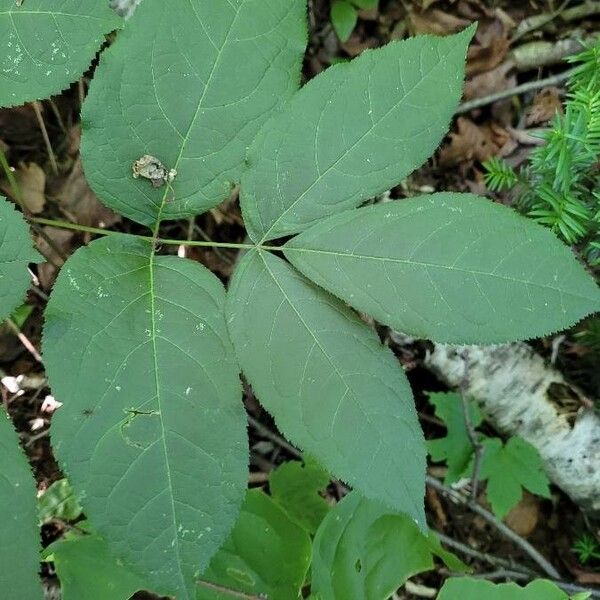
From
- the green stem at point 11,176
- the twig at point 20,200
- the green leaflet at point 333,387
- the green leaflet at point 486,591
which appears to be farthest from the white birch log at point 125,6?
the green leaflet at point 486,591

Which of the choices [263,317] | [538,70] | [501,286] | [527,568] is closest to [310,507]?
[527,568]

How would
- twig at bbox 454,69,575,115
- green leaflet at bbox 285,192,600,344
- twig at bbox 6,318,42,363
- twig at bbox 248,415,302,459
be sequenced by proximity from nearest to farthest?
green leaflet at bbox 285,192,600,344 → twig at bbox 6,318,42,363 → twig at bbox 248,415,302,459 → twig at bbox 454,69,575,115

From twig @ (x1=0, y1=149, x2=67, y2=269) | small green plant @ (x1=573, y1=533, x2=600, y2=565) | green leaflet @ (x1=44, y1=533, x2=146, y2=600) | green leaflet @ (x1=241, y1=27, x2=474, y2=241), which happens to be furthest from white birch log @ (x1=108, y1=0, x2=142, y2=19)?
small green plant @ (x1=573, y1=533, x2=600, y2=565)

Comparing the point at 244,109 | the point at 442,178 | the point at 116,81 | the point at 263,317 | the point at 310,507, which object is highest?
the point at 116,81

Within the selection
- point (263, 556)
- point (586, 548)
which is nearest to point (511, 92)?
point (586, 548)

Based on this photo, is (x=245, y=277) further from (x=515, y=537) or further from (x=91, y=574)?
(x=515, y=537)

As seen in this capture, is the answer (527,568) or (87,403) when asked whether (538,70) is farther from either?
(87,403)

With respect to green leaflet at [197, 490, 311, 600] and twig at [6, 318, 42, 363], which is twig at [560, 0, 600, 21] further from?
twig at [6, 318, 42, 363]

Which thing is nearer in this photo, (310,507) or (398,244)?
(398,244)
